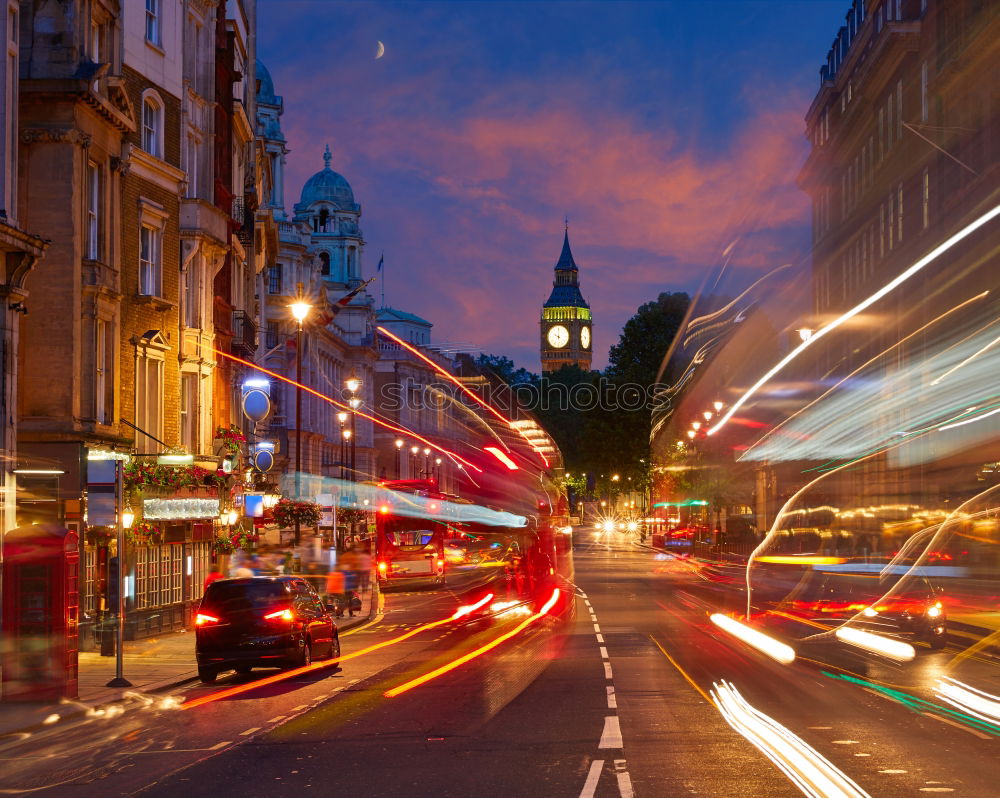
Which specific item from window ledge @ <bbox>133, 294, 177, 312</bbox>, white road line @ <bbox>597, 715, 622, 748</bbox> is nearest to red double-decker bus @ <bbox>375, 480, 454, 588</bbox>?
window ledge @ <bbox>133, 294, 177, 312</bbox>

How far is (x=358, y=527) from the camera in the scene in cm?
9238

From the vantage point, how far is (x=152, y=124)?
35.6 meters

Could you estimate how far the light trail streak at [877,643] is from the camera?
24.3 m

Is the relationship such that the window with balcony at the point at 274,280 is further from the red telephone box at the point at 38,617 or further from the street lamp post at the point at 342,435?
the red telephone box at the point at 38,617

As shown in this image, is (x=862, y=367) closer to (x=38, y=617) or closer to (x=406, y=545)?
(x=406, y=545)

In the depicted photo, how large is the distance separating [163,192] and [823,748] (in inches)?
1056

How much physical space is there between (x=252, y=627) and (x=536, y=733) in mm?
9005

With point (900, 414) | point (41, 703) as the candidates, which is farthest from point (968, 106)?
point (41, 703)

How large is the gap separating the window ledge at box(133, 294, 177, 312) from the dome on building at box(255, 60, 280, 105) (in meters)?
52.2

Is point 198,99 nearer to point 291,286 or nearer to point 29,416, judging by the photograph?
point 29,416

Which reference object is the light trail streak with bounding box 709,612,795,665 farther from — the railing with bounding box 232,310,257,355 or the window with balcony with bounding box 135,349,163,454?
the railing with bounding box 232,310,257,355

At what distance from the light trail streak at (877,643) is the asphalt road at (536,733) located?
73 centimetres

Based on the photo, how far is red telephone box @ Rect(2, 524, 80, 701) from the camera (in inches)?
764

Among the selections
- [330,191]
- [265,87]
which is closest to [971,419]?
[265,87]
